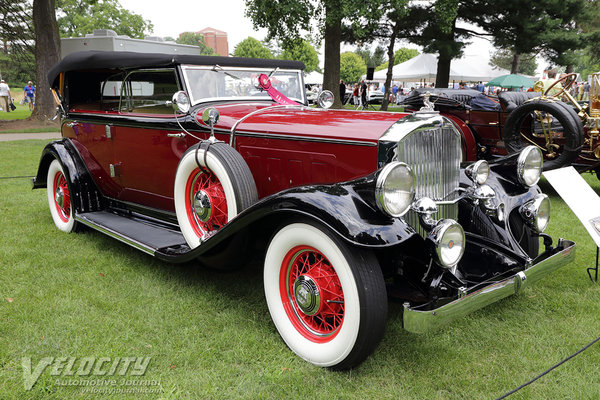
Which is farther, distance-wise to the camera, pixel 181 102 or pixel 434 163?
pixel 181 102

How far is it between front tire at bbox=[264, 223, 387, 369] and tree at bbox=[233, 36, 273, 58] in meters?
67.6

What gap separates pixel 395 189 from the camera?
7.46 ft

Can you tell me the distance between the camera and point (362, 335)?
2172 millimetres

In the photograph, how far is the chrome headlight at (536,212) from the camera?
2955 millimetres

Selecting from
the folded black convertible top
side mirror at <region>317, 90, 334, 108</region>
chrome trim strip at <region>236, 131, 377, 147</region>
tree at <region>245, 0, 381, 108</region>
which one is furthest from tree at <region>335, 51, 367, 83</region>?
chrome trim strip at <region>236, 131, 377, 147</region>

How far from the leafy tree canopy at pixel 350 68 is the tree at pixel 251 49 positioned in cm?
1160

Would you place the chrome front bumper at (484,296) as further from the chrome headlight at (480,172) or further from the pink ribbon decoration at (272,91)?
the pink ribbon decoration at (272,91)

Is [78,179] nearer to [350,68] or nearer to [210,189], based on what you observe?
[210,189]

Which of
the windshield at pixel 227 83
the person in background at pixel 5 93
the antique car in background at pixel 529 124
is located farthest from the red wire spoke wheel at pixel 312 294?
the person in background at pixel 5 93

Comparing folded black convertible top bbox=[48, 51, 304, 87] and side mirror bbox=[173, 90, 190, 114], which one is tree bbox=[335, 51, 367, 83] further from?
side mirror bbox=[173, 90, 190, 114]

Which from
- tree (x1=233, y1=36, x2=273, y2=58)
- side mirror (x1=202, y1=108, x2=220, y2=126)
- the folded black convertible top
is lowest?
side mirror (x1=202, y1=108, x2=220, y2=126)

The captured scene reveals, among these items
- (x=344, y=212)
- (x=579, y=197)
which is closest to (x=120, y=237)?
(x=344, y=212)

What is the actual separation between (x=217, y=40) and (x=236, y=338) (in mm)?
145023

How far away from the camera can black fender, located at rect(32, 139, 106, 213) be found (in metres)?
4.43
